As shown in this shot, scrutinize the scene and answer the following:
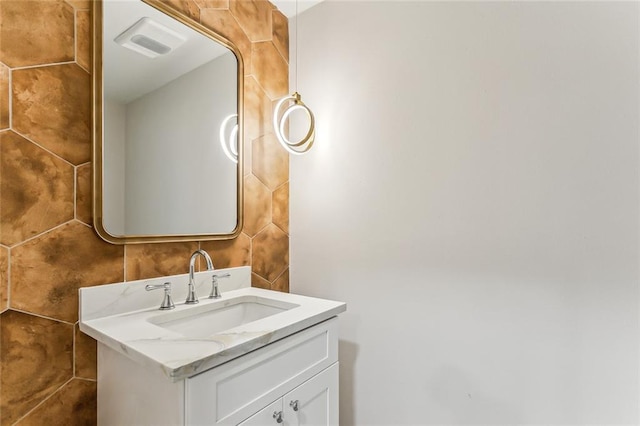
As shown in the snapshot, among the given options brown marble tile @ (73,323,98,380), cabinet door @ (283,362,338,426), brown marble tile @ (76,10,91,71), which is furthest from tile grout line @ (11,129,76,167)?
cabinet door @ (283,362,338,426)

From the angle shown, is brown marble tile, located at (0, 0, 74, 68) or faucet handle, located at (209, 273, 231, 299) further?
faucet handle, located at (209, 273, 231, 299)

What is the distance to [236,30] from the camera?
1.58 metres

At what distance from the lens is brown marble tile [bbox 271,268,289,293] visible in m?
1.77

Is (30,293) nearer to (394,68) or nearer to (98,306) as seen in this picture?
(98,306)

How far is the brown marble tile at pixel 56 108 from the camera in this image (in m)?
0.97

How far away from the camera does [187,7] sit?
54.6 inches

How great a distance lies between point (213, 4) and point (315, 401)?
1593mm

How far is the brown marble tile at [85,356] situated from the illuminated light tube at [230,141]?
0.83 meters

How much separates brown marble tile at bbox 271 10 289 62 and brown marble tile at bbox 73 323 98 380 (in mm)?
1500

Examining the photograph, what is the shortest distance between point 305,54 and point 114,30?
91cm

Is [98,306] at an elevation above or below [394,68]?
below

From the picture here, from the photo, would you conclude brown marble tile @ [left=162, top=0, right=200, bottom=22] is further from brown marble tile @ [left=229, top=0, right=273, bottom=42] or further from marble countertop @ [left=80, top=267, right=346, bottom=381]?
marble countertop @ [left=80, top=267, right=346, bottom=381]

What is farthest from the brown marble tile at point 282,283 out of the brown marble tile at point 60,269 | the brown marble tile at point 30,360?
the brown marble tile at point 30,360

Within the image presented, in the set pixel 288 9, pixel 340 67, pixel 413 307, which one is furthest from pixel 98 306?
pixel 288 9
